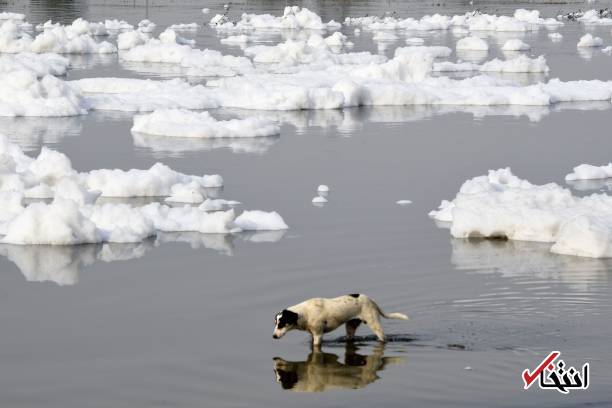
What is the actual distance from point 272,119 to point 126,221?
42.1 ft

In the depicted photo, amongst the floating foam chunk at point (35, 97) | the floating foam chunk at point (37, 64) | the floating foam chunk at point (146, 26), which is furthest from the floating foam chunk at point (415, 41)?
the floating foam chunk at point (35, 97)

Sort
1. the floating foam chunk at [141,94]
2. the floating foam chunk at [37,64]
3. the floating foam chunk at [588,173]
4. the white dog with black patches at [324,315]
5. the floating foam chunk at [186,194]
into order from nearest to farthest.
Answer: the white dog with black patches at [324,315], the floating foam chunk at [186,194], the floating foam chunk at [588,173], the floating foam chunk at [141,94], the floating foam chunk at [37,64]

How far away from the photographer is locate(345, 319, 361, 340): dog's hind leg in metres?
12.6

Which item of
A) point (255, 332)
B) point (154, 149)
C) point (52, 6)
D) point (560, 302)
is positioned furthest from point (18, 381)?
point (52, 6)

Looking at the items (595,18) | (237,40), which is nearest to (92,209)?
(237,40)

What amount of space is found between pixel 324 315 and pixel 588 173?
38.5 feet

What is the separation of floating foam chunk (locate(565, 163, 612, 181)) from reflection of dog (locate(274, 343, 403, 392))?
1106 centimetres

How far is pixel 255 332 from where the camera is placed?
1319cm

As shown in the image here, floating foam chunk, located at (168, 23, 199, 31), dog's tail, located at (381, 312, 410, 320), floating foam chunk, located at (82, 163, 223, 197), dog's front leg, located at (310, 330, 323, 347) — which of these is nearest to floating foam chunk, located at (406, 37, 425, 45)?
floating foam chunk, located at (168, 23, 199, 31)

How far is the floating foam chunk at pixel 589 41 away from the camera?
2030 inches

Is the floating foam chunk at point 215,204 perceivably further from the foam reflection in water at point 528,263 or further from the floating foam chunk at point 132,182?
the foam reflection in water at point 528,263

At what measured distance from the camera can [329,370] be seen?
12.0 meters

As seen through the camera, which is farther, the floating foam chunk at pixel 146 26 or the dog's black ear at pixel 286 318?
the floating foam chunk at pixel 146 26

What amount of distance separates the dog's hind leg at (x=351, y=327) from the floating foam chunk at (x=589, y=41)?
4077 centimetres
